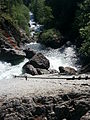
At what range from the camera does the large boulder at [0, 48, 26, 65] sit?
76312mm

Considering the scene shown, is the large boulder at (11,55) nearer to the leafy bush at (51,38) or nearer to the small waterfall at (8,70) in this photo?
the small waterfall at (8,70)

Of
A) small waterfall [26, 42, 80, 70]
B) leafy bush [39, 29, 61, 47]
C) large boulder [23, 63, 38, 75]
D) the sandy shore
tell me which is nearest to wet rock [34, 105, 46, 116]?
the sandy shore

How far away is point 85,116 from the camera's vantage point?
112ft

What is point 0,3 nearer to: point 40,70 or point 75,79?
point 40,70

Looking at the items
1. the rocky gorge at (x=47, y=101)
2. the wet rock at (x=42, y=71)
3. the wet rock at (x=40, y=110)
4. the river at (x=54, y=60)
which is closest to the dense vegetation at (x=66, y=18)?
the river at (x=54, y=60)

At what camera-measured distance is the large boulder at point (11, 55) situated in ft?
250

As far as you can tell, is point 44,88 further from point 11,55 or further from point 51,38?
point 51,38

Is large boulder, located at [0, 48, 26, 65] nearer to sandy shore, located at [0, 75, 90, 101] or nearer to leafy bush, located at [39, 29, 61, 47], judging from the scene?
leafy bush, located at [39, 29, 61, 47]

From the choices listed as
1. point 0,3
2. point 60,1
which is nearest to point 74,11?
point 60,1

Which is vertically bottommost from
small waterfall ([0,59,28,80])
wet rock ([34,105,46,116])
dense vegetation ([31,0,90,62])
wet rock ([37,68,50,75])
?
wet rock ([34,105,46,116])

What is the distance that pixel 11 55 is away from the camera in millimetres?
76750

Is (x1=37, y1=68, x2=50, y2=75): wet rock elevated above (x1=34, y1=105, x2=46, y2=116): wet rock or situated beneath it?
elevated above

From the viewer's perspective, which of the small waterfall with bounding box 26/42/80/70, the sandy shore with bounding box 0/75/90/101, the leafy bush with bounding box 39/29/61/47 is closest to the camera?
the sandy shore with bounding box 0/75/90/101

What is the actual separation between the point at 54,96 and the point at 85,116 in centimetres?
526
